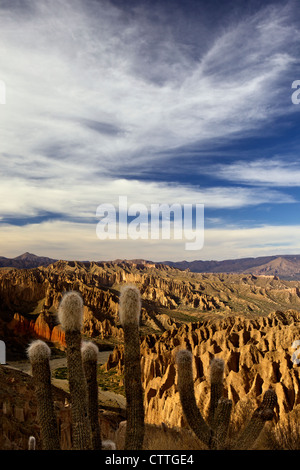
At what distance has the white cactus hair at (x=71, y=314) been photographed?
711cm

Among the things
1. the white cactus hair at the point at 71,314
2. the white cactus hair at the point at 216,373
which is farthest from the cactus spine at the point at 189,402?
the white cactus hair at the point at 71,314

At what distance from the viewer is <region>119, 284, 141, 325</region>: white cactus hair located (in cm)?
727

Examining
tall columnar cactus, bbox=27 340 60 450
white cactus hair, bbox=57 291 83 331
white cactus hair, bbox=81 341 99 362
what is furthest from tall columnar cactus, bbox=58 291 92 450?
white cactus hair, bbox=81 341 99 362

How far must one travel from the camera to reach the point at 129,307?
23.9 feet

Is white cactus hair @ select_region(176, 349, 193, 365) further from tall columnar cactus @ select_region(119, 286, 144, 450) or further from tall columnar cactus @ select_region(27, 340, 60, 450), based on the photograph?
tall columnar cactus @ select_region(27, 340, 60, 450)

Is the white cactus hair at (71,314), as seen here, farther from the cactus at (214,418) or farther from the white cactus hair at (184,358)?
the cactus at (214,418)

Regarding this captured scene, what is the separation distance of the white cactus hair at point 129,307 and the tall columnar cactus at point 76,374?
3.26 feet

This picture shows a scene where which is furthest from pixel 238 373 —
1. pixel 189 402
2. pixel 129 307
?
pixel 129 307

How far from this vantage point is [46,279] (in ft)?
444

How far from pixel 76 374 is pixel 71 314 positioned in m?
1.32

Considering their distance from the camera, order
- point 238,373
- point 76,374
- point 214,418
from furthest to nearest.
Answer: point 238,373 < point 214,418 < point 76,374

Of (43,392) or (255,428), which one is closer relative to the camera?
(43,392)

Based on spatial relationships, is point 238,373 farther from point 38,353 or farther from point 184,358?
point 38,353
